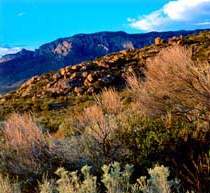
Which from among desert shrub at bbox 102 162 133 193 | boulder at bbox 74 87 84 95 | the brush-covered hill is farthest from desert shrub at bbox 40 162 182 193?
boulder at bbox 74 87 84 95

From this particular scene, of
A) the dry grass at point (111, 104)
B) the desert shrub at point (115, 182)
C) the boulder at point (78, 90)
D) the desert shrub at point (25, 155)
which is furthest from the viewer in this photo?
the boulder at point (78, 90)

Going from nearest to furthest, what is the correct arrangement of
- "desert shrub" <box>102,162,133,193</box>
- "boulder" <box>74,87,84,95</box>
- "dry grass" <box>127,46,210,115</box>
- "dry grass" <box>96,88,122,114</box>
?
"desert shrub" <box>102,162,133,193</box>, "dry grass" <box>127,46,210,115</box>, "dry grass" <box>96,88,122,114</box>, "boulder" <box>74,87,84,95</box>

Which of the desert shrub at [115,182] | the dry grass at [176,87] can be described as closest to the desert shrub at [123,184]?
the desert shrub at [115,182]

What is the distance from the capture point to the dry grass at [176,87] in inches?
460

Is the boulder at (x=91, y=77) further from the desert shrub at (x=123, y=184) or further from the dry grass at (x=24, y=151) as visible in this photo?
the desert shrub at (x=123, y=184)

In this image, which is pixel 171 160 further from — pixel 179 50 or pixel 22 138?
pixel 179 50

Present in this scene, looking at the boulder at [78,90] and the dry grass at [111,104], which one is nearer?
the dry grass at [111,104]

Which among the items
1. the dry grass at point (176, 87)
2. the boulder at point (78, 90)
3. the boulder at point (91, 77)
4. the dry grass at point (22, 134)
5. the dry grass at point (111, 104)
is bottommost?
the boulder at point (78, 90)

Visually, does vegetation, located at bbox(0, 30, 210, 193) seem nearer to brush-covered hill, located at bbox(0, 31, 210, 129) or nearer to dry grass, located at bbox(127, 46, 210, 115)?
dry grass, located at bbox(127, 46, 210, 115)

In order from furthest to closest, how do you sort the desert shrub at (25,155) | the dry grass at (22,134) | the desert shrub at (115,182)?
the dry grass at (22,134) → the desert shrub at (25,155) → the desert shrub at (115,182)

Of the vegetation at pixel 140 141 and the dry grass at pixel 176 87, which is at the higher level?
the dry grass at pixel 176 87

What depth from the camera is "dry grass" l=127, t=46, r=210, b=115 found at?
11.7 metres

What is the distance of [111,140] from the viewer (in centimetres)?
1080

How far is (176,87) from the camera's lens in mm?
12125
